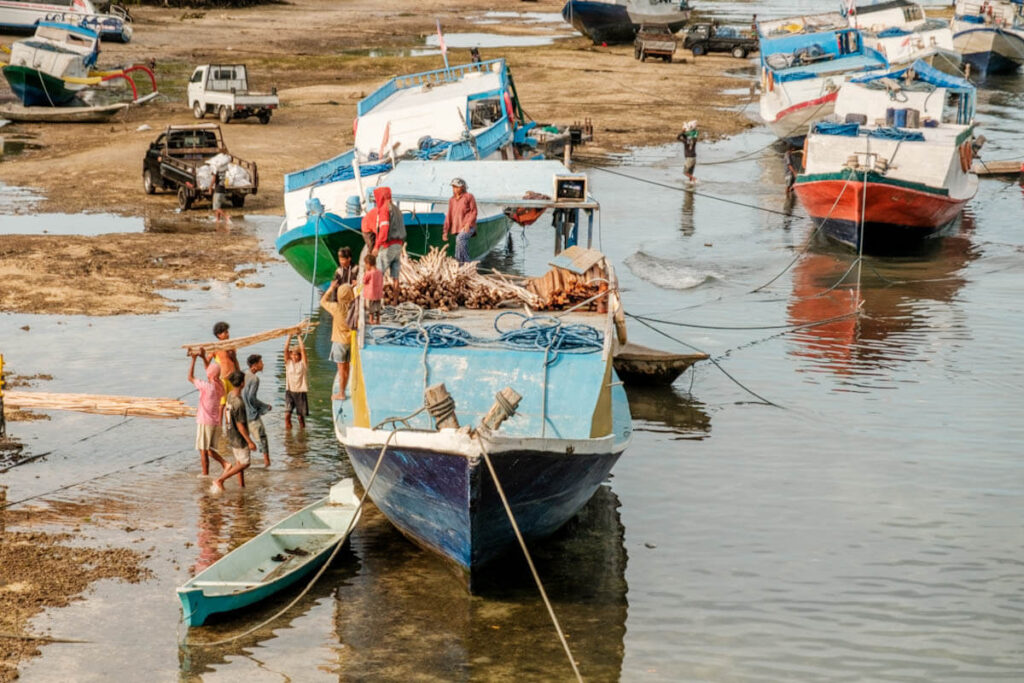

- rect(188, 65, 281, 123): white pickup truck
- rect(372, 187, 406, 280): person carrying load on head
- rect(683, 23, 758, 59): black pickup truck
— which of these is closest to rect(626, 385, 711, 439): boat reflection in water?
rect(372, 187, 406, 280): person carrying load on head

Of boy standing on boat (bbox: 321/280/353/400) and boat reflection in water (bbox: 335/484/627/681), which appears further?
boy standing on boat (bbox: 321/280/353/400)

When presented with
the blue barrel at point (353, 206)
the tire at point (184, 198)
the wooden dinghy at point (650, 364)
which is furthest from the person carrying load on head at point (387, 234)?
the tire at point (184, 198)

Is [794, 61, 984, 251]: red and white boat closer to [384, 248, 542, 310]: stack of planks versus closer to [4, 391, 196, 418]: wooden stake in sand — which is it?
[384, 248, 542, 310]: stack of planks

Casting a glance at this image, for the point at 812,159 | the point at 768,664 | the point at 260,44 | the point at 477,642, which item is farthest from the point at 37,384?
the point at 260,44

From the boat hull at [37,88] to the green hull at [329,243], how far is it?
24.6 meters

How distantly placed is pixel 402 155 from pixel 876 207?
11050mm

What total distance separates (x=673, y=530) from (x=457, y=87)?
19.3 metres

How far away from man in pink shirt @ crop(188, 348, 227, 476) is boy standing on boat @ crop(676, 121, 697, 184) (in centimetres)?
2323

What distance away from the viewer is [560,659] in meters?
12.2

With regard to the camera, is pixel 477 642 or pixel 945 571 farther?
pixel 945 571

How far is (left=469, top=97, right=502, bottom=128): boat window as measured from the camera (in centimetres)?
2964

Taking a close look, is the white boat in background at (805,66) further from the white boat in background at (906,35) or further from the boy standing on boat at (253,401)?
the boy standing on boat at (253,401)

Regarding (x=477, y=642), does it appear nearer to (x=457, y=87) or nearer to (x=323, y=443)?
(x=323, y=443)

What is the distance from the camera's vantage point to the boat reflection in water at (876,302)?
22.7m
